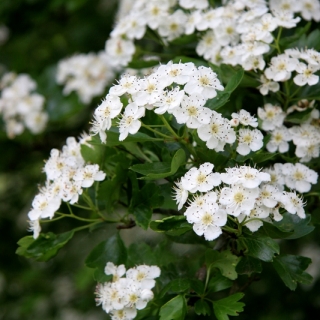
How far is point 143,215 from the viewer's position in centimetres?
140

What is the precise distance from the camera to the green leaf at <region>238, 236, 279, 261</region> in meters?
1.25

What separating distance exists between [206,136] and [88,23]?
187 cm

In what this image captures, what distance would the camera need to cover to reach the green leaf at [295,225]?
1320mm

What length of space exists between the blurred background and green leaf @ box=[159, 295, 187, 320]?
1164mm

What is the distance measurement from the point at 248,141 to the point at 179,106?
0.67ft

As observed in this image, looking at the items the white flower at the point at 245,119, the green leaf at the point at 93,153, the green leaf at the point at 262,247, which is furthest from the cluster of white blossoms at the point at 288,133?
the green leaf at the point at 93,153

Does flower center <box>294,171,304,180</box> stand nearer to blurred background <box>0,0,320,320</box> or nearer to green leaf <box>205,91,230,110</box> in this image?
green leaf <box>205,91,230,110</box>

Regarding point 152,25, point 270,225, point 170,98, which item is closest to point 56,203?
point 170,98

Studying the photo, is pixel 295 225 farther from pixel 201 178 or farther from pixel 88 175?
pixel 88 175

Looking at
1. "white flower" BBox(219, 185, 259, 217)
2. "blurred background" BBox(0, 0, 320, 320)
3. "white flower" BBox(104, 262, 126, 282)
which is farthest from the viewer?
"blurred background" BBox(0, 0, 320, 320)

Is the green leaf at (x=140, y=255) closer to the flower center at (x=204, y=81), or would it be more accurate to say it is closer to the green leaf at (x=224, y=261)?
the green leaf at (x=224, y=261)

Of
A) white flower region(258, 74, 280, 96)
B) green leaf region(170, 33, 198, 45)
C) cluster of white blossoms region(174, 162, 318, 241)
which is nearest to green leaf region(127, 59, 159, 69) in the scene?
green leaf region(170, 33, 198, 45)

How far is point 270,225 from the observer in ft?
4.22

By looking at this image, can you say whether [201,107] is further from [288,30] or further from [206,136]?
[288,30]
